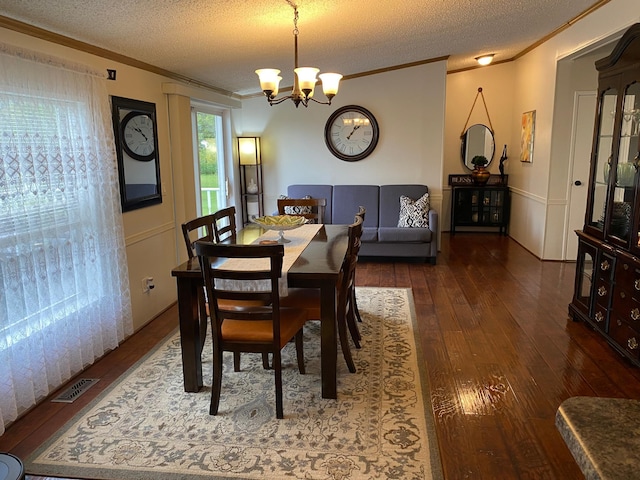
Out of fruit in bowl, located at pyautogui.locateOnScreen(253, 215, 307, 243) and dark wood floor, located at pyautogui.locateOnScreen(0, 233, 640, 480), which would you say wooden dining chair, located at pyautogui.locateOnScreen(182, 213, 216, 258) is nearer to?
fruit in bowl, located at pyautogui.locateOnScreen(253, 215, 307, 243)

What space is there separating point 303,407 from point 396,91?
477cm

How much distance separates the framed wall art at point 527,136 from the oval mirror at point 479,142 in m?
0.81

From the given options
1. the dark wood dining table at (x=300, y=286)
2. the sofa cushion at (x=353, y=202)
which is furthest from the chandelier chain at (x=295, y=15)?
the sofa cushion at (x=353, y=202)

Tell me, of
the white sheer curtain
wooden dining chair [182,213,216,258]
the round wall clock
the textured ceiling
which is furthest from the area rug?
the round wall clock

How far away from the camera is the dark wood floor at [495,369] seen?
221cm

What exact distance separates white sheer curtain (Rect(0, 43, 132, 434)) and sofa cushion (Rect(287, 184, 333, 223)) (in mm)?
3343

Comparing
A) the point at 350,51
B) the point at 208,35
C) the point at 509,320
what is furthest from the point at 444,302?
the point at 208,35

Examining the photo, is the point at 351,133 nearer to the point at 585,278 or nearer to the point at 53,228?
the point at 585,278

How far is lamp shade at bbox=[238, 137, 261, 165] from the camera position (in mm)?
6355

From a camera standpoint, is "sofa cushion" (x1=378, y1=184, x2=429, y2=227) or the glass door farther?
"sofa cushion" (x1=378, y1=184, x2=429, y2=227)

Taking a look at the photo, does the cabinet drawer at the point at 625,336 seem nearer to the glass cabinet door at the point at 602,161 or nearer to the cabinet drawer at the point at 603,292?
the cabinet drawer at the point at 603,292

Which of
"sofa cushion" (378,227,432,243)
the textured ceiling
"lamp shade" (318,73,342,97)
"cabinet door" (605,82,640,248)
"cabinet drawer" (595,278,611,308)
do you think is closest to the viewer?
the textured ceiling

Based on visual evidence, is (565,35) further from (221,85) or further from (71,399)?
(71,399)

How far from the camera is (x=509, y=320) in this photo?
3.88 metres
